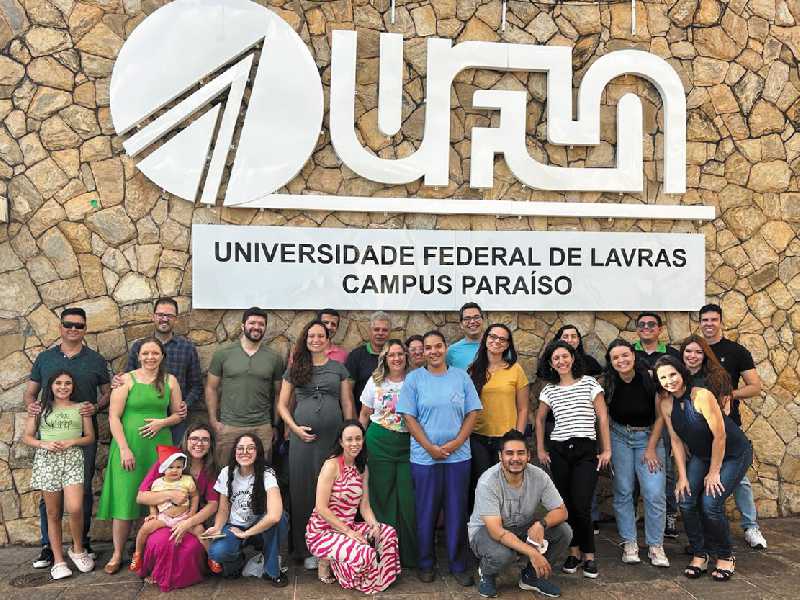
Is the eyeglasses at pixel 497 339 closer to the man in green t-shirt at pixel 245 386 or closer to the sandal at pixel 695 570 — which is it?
the man in green t-shirt at pixel 245 386

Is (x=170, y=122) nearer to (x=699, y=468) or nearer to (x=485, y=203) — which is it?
(x=485, y=203)

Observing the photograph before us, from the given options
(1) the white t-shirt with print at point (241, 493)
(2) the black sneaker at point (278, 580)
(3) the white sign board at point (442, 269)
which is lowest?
(2) the black sneaker at point (278, 580)

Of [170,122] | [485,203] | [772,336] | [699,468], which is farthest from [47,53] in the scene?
[772,336]

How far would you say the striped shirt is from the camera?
4.21 metres

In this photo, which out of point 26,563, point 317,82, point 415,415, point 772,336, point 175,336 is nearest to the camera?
point 415,415

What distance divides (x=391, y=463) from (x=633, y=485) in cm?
169

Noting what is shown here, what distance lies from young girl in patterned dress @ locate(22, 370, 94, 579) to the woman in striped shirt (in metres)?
3.09

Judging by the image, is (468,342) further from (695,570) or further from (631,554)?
(695,570)

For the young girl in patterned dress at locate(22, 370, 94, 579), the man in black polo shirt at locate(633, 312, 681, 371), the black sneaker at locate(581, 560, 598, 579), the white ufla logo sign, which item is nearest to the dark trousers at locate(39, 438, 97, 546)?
the young girl in patterned dress at locate(22, 370, 94, 579)

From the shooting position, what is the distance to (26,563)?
14.7 ft

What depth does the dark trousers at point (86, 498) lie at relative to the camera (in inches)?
176

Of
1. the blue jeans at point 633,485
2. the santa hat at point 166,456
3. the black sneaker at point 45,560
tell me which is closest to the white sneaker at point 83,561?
the black sneaker at point 45,560

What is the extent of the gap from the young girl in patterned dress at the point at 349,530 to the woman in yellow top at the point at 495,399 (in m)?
0.77

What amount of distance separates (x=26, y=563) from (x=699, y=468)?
4.53 metres
